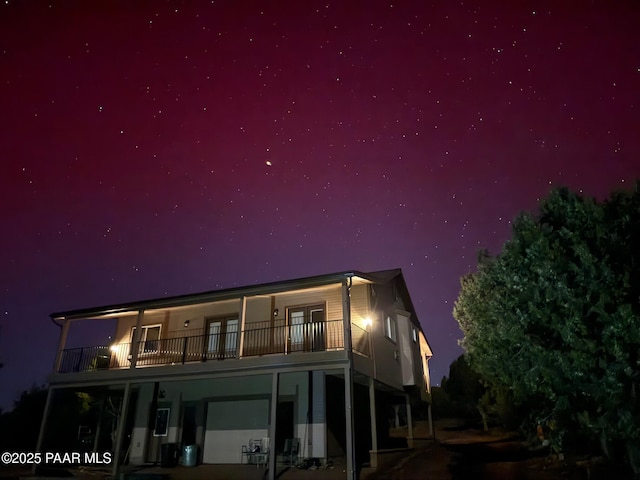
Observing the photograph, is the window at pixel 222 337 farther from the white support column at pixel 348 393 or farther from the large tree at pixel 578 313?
the large tree at pixel 578 313

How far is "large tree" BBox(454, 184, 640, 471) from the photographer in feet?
40.7

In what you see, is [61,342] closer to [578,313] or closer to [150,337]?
[150,337]

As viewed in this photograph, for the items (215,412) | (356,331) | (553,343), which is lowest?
(215,412)

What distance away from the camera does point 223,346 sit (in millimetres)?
20109

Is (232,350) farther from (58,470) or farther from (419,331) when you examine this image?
(419,331)

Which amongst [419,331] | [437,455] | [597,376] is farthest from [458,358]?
[597,376]

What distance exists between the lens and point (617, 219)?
1382 cm

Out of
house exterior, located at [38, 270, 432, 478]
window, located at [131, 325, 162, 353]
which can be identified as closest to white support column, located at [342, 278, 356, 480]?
house exterior, located at [38, 270, 432, 478]

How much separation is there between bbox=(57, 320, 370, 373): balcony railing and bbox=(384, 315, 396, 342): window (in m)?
3.06

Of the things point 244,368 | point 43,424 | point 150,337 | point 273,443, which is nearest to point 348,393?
point 273,443

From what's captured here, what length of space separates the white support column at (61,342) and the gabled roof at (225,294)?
0.33m

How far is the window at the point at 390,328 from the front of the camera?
21.4m

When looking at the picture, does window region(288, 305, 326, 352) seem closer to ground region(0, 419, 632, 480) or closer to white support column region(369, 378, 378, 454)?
white support column region(369, 378, 378, 454)

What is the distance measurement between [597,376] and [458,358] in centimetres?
3394
